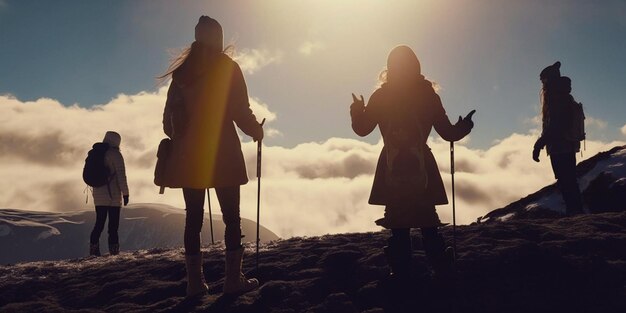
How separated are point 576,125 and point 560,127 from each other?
0.36m

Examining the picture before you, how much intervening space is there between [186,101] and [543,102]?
8.40m

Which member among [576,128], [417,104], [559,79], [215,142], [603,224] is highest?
[559,79]

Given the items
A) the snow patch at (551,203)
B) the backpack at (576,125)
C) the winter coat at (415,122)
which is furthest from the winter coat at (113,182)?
the snow patch at (551,203)

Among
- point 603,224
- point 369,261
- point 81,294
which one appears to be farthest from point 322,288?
point 603,224

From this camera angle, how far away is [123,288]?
659 cm

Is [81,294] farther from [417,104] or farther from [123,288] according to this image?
[417,104]

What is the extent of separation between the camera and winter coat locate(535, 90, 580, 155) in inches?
410

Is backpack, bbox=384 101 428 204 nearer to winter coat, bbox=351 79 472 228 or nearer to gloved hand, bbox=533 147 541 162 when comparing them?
winter coat, bbox=351 79 472 228

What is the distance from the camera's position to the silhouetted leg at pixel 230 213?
559 centimetres

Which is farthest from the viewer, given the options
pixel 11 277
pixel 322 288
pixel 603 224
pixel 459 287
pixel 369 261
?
pixel 11 277

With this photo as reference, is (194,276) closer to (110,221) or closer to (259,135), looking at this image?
(259,135)

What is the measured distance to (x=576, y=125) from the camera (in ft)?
34.2

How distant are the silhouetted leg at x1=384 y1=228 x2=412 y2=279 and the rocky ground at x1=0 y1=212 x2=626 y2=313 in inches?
7.7

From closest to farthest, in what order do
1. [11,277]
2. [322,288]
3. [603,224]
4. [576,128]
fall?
[322,288] < [603,224] < [11,277] < [576,128]
